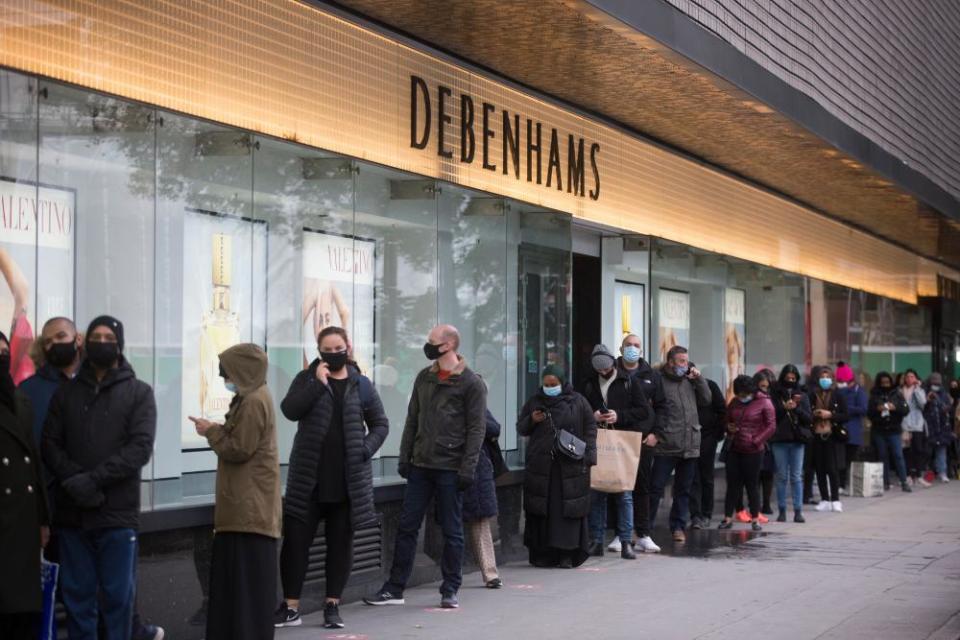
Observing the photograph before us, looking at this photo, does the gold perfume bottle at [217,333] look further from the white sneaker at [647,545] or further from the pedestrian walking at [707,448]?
the pedestrian walking at [707,448]

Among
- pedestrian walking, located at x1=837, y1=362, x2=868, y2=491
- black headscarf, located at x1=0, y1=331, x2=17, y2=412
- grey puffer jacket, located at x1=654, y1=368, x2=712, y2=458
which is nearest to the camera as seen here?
black headscarf, located at x1=0, y1=331, x2=17, y2=412

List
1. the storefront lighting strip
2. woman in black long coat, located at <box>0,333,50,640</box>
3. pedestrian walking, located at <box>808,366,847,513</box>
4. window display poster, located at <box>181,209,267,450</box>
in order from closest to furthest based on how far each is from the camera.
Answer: woman in black long coat, located at <box>0,333,50,640</box>, the storefront lighting strip, window display poster, located at <box>181,209,267,450</box>, pedestrian walking, located at <box>808,366,847,513</box>

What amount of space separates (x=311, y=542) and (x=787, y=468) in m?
9.27

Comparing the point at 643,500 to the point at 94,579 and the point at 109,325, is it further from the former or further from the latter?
the point at 109,325

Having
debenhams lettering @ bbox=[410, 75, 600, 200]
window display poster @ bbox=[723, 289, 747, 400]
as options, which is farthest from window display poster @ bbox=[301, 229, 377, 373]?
window display poster @ bbox=[723, 289, 747, 400]

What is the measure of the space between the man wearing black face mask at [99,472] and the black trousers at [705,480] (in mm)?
9558

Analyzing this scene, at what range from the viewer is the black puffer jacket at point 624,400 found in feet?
47.5

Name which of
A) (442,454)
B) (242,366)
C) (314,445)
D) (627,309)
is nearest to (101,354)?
(242,366)

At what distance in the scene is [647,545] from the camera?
14766 mm

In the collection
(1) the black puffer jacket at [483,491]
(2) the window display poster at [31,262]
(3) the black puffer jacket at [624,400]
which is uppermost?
(2) the window display poster at [31,262]

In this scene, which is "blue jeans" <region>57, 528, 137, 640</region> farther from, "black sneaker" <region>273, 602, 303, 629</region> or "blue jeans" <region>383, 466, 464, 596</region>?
"blue jeans" <region>383, 466, 464, 596</region>

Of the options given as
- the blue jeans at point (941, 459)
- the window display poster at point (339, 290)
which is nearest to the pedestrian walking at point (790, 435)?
the window display poster at point (339, 290)

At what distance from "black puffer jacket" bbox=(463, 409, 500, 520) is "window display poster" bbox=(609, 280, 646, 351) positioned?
5.94m

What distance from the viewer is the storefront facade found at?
8.90 metres
